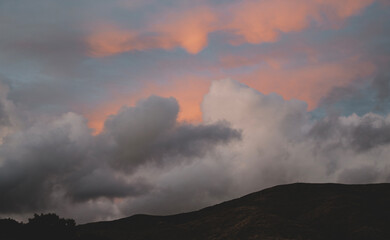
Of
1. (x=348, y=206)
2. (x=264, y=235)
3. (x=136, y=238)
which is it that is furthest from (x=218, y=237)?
(x=348, y=206)

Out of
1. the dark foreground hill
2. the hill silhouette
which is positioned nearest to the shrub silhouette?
the hill silhouette

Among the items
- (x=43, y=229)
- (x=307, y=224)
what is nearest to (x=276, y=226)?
(x=307, y=224)

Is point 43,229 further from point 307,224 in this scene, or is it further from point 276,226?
point 307,224

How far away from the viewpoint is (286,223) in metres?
158

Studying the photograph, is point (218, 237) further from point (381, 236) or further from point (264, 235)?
point (381, 236)

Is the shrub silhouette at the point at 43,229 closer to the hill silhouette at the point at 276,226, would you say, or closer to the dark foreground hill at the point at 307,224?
the hill silhouette at the point at 276,226

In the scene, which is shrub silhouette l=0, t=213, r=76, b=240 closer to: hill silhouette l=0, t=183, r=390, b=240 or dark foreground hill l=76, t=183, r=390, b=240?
hill silhouette l=0, t=183, r=390, b=240

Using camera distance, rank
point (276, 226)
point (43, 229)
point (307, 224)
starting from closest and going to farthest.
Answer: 1. point (43, 229)
2. point (276, 226)
3. point (307, 224)

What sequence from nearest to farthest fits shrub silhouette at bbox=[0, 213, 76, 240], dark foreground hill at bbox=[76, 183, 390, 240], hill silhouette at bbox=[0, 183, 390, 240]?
shrub silhouette at bbox=[0, 213, 76, 240] → hill silhouette at bbox=[0, 183, 390, 240] → dark foreground hill at bbox=[76, 183, 390, 240]

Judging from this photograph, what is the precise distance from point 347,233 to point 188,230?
81302mm

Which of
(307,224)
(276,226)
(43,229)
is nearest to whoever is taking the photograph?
(43,229)

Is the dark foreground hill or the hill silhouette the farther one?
the dark foreground hill

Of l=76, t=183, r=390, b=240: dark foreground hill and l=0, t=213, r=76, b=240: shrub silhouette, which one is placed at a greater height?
l=0, t=213, r=76, b=240: shrub silhouette

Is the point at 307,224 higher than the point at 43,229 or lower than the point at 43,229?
lower
